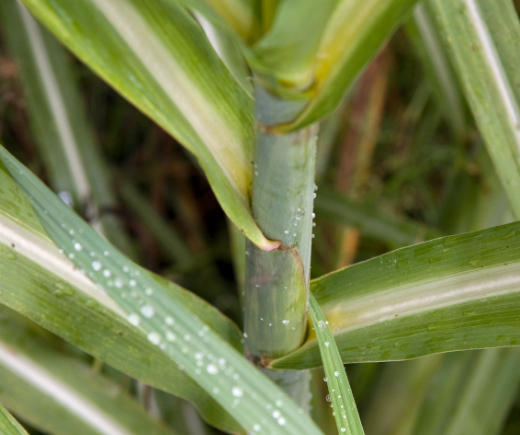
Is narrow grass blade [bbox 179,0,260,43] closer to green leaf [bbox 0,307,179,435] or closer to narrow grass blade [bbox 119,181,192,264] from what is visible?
green leaf [bbox 0,307,179,435]

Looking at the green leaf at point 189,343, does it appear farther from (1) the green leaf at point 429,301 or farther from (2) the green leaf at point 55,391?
(2) the green leaf at point 55,391

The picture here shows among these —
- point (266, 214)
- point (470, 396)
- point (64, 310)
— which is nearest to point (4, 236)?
point (64, 310)

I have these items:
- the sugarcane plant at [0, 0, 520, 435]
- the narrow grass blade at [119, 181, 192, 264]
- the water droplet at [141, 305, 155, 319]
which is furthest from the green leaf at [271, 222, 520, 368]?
the narrow grass blade at [119, 181, 192, 264]

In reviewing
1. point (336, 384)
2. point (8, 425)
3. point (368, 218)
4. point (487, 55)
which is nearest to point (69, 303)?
point (8, 425)

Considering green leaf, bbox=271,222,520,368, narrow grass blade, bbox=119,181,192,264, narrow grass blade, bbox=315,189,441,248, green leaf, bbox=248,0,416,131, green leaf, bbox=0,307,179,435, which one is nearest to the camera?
green leaf, bbox=248,0,416,131

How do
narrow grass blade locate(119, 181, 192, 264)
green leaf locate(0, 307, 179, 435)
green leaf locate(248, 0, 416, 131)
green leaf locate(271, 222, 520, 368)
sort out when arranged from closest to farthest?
green leaf locate(248, 0, 416, 131) → green leaf locate(271, 222, 520, 368) → green leaf locate(0, 307, 179, 435) → narrow grass blade locate(119, 181, 192, 264)

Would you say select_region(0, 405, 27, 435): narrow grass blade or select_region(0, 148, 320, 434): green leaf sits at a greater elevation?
select_region(0, 148, 320, 434): green leaf

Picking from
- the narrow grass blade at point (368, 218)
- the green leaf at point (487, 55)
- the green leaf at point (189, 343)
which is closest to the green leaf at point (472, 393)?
the narrow grass blade at point (368, 218)
